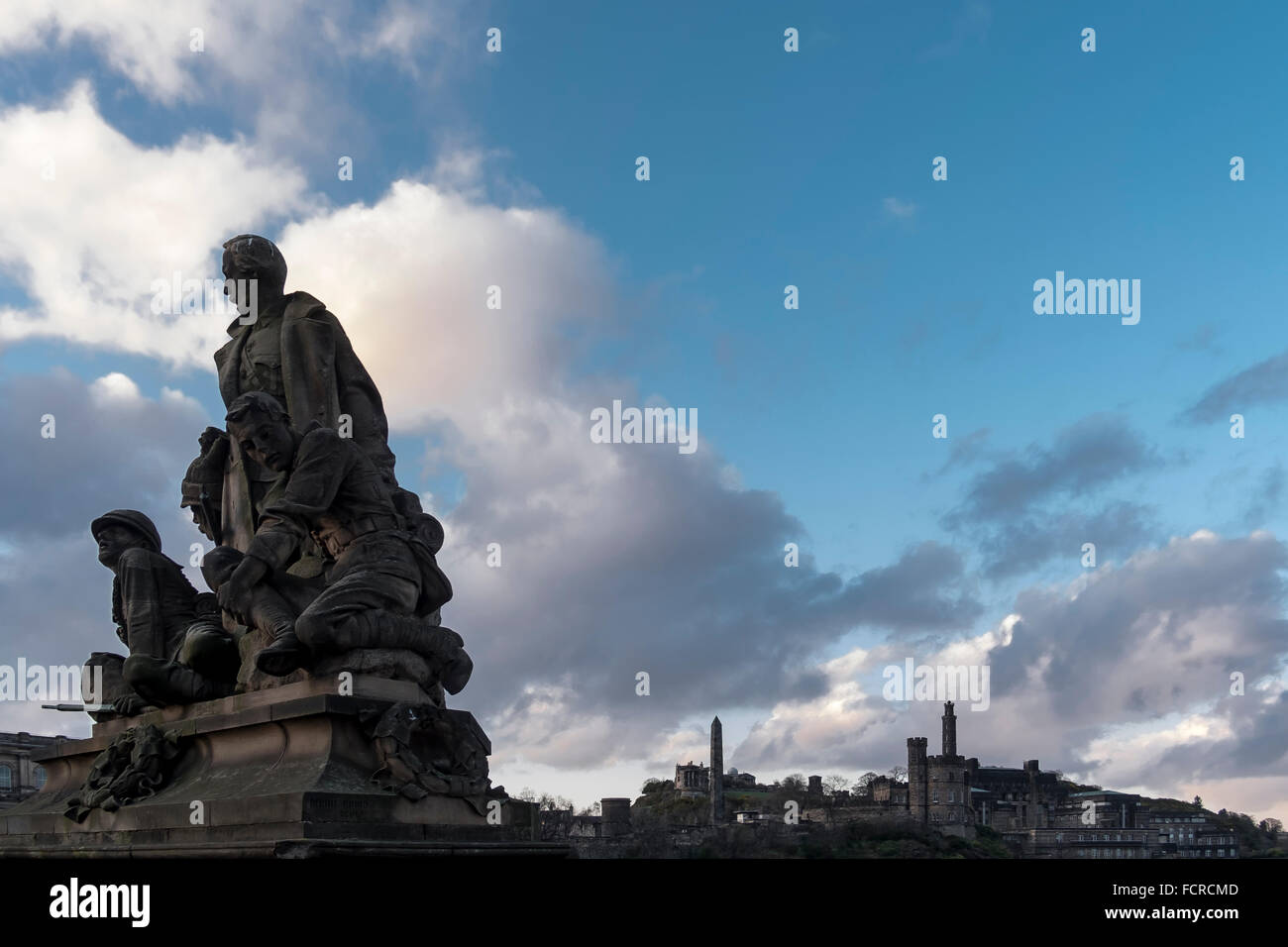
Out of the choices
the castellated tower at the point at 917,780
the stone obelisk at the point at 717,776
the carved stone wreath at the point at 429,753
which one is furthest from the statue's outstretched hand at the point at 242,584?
the castellated tower at the point at 917,780

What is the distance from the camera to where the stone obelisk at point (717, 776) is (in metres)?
136

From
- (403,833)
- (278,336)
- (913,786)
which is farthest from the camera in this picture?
(913,786)

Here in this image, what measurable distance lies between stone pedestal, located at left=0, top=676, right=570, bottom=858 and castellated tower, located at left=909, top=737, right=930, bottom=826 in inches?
5755

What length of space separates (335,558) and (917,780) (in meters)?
160

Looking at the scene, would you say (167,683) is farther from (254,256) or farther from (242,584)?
(254,256)

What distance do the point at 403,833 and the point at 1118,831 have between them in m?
147

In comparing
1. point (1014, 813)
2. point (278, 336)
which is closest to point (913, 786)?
point (1014, 813)

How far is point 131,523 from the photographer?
43.1 ft

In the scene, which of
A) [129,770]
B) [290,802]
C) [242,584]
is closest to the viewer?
[290,802]

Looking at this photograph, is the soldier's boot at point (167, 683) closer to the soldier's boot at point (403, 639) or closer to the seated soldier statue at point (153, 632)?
the seated soldier statue at point (153, 632)

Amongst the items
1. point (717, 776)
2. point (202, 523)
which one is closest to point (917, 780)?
point (717, 776)

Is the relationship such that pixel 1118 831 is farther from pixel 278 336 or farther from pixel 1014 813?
pixel 278 336

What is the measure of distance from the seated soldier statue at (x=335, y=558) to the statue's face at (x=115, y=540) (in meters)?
2.03
